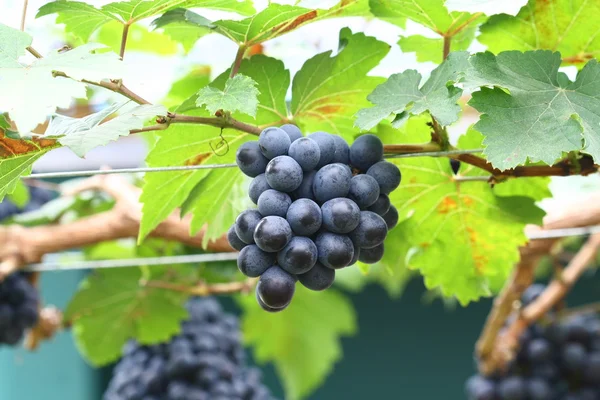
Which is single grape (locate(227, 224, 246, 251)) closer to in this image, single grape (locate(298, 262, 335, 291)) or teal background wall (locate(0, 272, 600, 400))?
single grape (locate(298, 262, 335, 291))

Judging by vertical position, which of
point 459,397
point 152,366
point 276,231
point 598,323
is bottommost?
point 459,397

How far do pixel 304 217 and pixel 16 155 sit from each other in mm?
241

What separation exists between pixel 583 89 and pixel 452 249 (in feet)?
0.89

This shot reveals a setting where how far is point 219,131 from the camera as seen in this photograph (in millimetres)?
682

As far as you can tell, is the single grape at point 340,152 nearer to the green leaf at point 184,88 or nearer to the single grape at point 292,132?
the single grape at point 292,132

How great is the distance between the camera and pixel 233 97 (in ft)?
1.86

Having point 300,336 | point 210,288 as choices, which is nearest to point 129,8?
point 210,288

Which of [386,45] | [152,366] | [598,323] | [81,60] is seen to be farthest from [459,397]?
[81,60]

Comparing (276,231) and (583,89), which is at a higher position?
(583,89)

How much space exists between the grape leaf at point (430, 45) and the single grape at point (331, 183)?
225mm

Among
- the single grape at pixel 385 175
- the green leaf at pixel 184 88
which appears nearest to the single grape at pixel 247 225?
the single grape at pixel 385 175

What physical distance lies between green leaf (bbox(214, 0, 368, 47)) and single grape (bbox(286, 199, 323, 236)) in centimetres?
17

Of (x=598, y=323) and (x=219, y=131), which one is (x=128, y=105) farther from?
(x=598, y=323)

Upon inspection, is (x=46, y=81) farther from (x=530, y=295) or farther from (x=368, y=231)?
(x=530, y=295)
